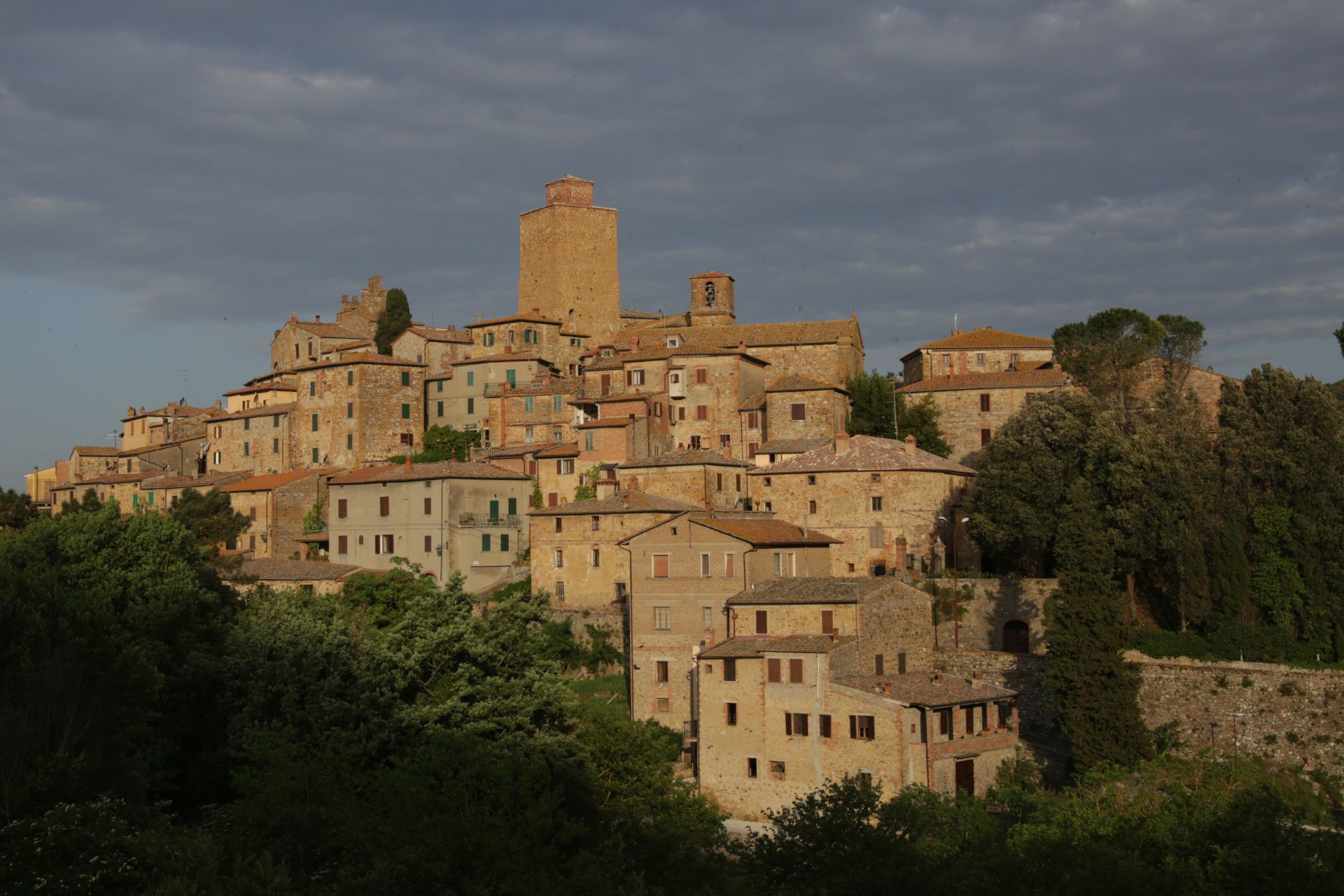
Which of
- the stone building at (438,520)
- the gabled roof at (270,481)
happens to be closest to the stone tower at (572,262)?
the gabled roof at (270,481)

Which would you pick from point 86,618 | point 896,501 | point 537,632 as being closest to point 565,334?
point 896,501

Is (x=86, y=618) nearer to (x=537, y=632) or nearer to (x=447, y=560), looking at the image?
(x=537, y=632)

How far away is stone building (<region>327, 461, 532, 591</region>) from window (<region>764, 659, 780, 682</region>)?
20.3m

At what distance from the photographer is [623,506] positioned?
52344mm

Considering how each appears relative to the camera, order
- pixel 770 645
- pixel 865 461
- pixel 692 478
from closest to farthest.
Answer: pixel 770 645 < pixel 865 461 < pixel 692 478

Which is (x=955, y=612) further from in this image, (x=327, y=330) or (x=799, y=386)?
(x=327, y=330)

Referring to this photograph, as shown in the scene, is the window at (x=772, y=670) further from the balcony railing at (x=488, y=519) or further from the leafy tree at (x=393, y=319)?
the leafy tree at (x=393, y=319)

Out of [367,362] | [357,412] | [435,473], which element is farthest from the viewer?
[367,362]

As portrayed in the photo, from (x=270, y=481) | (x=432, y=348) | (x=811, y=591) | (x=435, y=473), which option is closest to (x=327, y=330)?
(x=432, y=348)

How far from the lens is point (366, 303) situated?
95688 mm

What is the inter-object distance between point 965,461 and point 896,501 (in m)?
11.7

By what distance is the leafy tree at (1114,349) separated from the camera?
63781mm

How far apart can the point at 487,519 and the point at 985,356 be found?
2655cm

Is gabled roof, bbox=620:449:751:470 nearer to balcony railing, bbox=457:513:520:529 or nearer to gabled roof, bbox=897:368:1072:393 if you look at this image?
balcony railing, bbox=457:513:520:529
